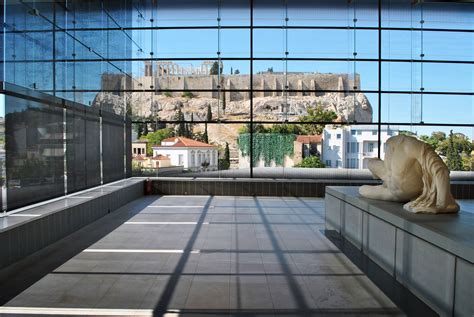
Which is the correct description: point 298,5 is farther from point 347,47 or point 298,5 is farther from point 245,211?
point 245,211

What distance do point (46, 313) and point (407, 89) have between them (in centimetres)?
1277

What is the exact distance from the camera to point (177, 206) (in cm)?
1053

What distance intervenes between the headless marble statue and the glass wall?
7.97 metres

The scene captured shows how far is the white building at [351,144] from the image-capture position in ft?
45.7

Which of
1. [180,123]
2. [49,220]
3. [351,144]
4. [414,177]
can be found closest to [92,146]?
[49,220]

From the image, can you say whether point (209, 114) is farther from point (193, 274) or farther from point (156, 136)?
point (193, 274)

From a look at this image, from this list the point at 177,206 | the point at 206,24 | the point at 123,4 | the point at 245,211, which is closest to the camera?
the point at 245,211

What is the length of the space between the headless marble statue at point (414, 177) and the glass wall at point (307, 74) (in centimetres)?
797

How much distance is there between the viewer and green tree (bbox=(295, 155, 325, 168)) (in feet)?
46.7

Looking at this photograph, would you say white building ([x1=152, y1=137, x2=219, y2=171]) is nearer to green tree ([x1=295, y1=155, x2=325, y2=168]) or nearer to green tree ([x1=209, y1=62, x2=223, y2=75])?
green tree ([x1=209, y1=62, x2=223, y2=75])

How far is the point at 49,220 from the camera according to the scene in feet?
20.9

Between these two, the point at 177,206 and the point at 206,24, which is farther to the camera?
the point at 206,24

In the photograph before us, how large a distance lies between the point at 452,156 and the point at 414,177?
1006cm

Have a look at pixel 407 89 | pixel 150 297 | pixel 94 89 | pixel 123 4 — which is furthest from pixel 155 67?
pixel 150 297
